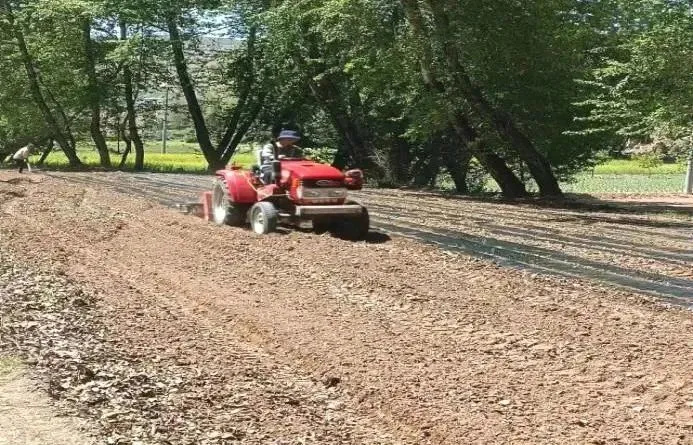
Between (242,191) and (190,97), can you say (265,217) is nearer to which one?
(242,191)

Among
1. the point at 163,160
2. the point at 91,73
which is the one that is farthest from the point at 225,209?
the point at 163,160

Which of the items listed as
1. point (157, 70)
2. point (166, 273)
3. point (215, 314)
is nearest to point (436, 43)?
point (166, 273)

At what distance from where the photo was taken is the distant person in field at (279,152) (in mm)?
11102

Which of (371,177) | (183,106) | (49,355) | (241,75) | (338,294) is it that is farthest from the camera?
(183,106)

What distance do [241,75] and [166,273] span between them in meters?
25.9

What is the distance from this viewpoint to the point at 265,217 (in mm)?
10789

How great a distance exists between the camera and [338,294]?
7613 mm

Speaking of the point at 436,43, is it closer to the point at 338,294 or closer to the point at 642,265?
the point at 642,265

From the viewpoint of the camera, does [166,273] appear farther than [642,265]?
No

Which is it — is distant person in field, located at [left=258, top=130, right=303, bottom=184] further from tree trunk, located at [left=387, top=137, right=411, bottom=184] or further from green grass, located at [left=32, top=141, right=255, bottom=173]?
green grass, located at [left=32, top=141, right=255, bottom=173]

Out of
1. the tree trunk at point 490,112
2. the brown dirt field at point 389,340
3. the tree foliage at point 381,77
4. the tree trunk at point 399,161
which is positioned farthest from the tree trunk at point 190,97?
the brown dirt field at point 389,340

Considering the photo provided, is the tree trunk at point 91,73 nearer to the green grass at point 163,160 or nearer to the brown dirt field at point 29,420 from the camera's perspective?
the green grass at point 163,160

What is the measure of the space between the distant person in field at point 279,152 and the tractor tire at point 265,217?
39 cm

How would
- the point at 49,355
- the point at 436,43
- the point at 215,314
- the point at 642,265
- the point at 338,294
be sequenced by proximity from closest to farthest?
1. the point at 49,355
2. the point at 215,314
3. the point at 338,294
4. the point at 642,265
5. the point at 436,43
